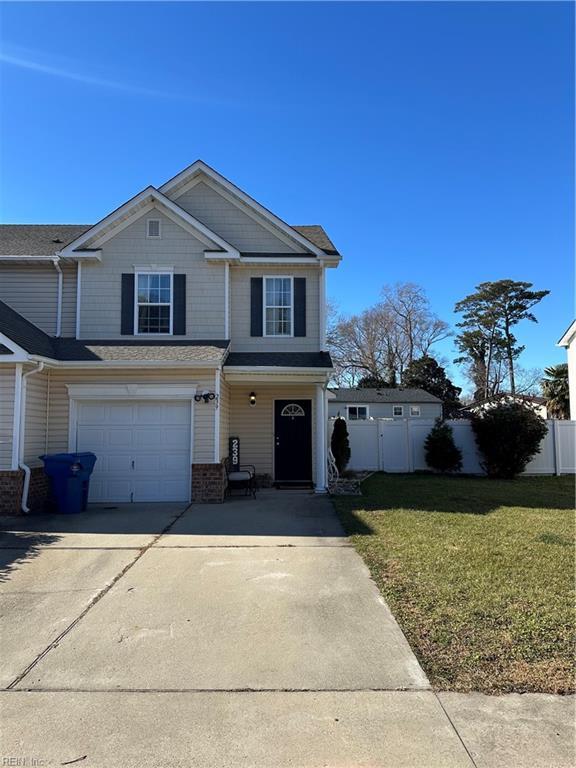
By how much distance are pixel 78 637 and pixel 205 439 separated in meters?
6.67

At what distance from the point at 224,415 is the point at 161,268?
3932 millimetres

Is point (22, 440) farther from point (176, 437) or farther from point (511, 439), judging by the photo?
point (511, 439)

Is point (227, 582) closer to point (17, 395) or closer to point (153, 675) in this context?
point (153, 675)

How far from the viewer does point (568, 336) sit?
20656 millimetres

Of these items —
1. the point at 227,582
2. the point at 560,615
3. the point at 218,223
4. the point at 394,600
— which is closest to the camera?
the point at 560,615

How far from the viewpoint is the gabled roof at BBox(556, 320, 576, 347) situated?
2012cm

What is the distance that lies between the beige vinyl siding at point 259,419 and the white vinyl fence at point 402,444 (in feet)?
13.4

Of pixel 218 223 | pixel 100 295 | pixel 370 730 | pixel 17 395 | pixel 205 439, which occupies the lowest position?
pixel 370 730

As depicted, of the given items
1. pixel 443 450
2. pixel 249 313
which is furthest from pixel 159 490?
pixel 443 450

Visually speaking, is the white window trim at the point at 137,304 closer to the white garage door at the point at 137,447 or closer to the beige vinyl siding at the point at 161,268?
the beige vinyl siding at the point at 161,268

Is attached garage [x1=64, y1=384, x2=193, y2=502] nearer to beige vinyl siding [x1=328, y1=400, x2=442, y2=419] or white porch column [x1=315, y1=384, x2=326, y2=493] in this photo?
white porch column [x1=315, y1=384, x2=326, y2=493]

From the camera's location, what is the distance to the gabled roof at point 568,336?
2012 cm

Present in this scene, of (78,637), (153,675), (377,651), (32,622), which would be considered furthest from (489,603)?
(32,622)

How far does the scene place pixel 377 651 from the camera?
400cm
